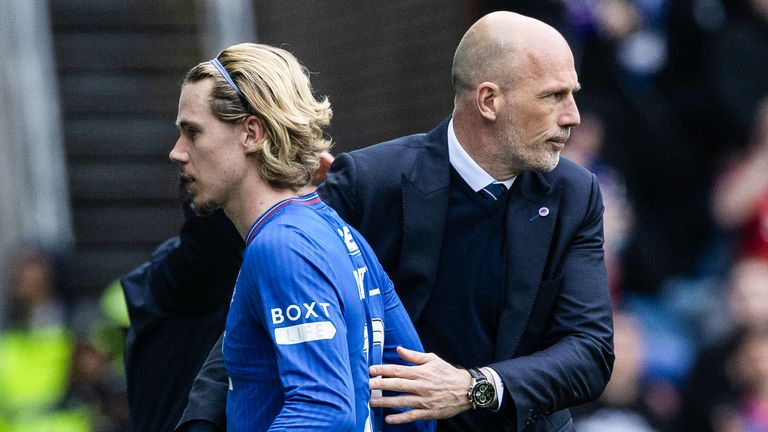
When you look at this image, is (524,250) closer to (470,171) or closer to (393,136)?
(470,171)

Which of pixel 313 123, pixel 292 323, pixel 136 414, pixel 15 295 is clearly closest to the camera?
pixel 292 323

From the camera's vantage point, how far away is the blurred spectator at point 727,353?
660 cm

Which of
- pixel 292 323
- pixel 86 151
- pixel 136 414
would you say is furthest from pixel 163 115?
pixel 292 323

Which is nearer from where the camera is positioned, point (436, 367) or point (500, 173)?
point (436, 367)

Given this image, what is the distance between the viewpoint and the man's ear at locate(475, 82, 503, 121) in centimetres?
377

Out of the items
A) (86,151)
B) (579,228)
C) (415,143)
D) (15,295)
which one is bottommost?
(15,295)

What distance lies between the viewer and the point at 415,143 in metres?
3.99

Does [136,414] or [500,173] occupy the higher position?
[500,173]

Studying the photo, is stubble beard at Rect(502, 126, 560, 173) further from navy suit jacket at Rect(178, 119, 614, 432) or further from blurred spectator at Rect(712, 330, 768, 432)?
blurred spectator at Rect(712, 330, 768, 432)

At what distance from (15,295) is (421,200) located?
736 centimetres

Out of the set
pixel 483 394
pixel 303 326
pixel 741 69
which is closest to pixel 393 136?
pixel 741 69

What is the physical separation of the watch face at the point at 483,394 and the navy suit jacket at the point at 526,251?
165mm

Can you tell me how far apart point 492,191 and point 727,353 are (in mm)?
3244

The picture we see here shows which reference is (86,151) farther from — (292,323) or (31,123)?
(292,323)
